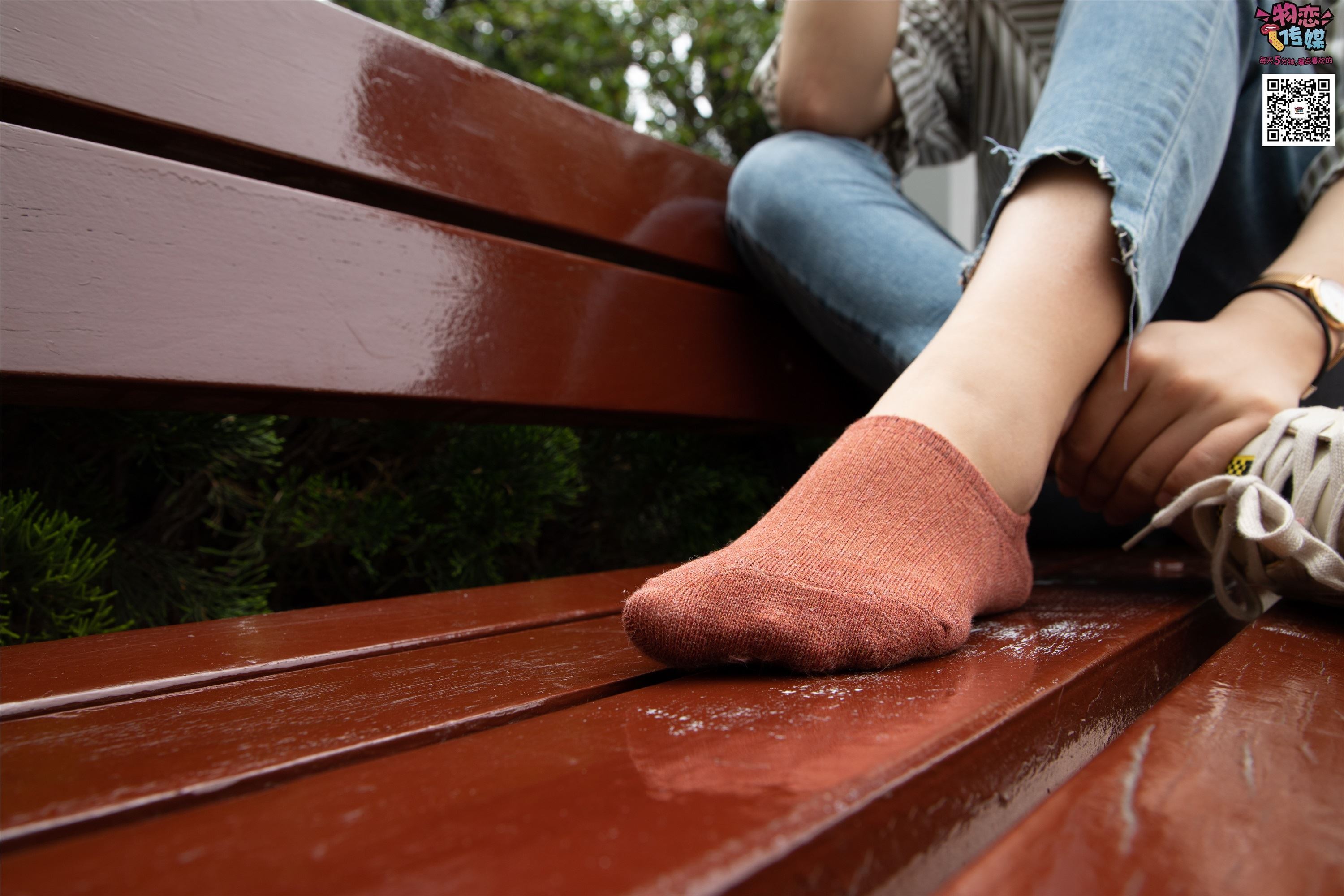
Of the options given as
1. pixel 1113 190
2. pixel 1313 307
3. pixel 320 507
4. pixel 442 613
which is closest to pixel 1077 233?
pixel 1113 190

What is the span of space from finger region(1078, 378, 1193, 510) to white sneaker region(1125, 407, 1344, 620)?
50mm

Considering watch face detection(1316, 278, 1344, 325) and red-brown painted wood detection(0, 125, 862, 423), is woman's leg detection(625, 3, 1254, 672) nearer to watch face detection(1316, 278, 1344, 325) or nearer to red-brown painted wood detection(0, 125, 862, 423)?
watch face detection(1316, 278, 1344, 325)

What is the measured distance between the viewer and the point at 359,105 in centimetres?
71

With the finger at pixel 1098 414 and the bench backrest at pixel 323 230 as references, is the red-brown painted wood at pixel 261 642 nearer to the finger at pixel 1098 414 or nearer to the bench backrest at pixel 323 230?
the bench backrest at pixel 323 230

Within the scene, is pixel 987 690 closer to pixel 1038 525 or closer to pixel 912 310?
pixel 912 310

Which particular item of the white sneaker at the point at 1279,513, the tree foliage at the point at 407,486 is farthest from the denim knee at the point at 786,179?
the white sneaker at the point at 1279,513

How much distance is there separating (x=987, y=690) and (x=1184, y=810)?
104mm

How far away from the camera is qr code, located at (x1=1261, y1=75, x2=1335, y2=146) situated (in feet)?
2.63

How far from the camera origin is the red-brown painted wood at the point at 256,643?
1.20ft

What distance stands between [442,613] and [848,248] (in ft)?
1.76

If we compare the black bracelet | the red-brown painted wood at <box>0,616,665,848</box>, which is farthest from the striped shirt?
the red-brown painted wood at <box>0,616,665,848</box>

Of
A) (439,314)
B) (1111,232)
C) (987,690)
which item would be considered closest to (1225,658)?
(987,690)

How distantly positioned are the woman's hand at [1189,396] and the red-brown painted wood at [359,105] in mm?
488

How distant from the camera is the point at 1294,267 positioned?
72 cm
